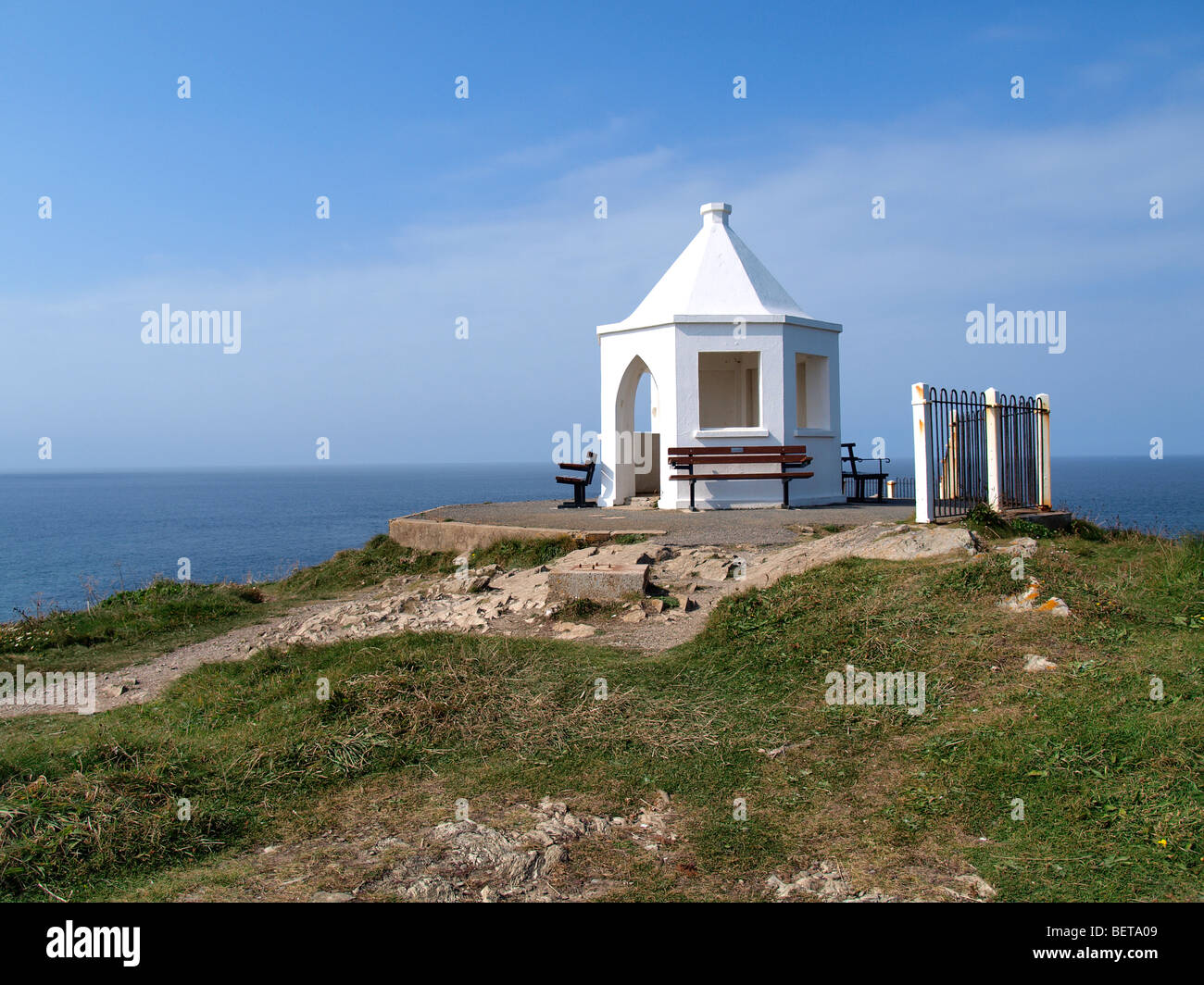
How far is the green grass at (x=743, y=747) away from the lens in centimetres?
436

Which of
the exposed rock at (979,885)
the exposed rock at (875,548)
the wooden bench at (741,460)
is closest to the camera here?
the exposed rock at (979,885)

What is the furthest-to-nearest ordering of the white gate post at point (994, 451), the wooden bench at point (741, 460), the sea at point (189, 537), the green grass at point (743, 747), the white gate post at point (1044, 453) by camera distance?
the sea at point (189, 537) → the wooden bench at point (741, 460) → the white gate post at point (1044, 453) → the white gate post at point (994, 451) → the green grass at point (743, 747)

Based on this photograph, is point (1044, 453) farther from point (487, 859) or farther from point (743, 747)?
point (487, 859)

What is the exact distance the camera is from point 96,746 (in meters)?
5.82

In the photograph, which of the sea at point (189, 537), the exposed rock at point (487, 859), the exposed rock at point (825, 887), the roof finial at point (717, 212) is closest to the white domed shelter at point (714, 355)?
the roof finial at point (717, 212)

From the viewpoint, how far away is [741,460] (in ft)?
58.4

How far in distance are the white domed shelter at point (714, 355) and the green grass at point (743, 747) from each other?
9478 mm

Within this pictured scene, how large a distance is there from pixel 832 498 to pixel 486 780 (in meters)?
15.0

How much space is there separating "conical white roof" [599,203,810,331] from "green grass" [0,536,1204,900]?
10.3 meters

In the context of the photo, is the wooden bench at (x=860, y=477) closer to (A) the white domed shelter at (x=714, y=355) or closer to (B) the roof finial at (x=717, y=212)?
(A) the white domed shelter at (x=714, y=355)

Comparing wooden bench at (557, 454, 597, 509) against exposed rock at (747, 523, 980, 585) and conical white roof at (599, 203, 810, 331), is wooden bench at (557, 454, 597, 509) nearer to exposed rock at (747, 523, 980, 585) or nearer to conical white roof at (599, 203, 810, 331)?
conical white roof at (599, 203, 810, 331)

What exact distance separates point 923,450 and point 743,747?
6.48 metres

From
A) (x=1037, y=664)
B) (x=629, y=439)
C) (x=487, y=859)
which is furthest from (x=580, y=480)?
(x=487, y=859)
